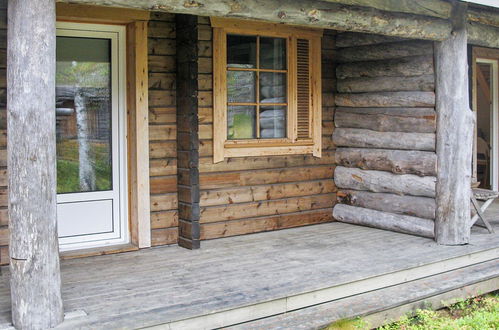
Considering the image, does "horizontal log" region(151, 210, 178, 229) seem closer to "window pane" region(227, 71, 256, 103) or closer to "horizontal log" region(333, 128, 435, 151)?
"window pane" region(227, 71, 256, 103)

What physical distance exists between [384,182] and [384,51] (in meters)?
1.38

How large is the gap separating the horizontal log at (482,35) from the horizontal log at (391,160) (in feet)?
3.97

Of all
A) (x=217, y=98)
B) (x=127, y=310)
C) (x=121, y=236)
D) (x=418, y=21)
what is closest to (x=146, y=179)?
(x=121, y=236)

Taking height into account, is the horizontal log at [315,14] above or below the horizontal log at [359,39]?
below

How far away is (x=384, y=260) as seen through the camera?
220 inches

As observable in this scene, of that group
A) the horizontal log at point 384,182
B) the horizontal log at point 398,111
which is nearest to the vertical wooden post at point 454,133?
the horizontal log at point 398,111

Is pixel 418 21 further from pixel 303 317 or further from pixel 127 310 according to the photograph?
pixel 127 310

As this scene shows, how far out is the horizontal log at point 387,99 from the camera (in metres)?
6.46

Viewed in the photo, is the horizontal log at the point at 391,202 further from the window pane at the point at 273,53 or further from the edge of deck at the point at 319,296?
the window pane at the point at 273,53

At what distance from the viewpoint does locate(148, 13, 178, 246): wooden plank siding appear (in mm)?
5957

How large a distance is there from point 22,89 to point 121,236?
262 centimetres

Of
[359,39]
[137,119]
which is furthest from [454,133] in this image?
[137,119]

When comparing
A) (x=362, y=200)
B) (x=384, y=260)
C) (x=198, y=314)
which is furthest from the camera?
(x=362, y=200)

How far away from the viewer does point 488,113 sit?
33.3ft
